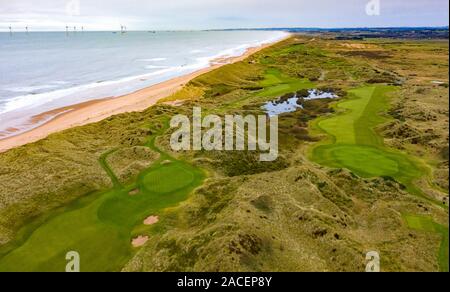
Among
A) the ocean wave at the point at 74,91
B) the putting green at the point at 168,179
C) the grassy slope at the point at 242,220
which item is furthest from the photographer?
the ocean wave at the point at 74,91

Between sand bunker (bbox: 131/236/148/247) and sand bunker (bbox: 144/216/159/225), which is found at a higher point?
sand bunker (bbox: 144/216/159/225)

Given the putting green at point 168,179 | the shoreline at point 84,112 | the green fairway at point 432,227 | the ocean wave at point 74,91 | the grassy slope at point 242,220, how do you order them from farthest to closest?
the ocean wave at point 74,91
the shoreline at point 84,112
the putting green at point 168,179
the green fairway at point 432,227
the grassy slope at point 242,220

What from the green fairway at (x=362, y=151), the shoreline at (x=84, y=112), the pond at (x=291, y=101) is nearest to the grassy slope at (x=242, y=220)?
the green fairway at (x=362, y=151)

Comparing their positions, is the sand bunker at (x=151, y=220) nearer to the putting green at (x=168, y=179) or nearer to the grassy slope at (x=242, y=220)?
the grassy slope at (x=242, y=220)

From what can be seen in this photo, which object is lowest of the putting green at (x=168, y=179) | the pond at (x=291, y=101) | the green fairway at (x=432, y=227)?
the green fairway at (x=432, y=227)

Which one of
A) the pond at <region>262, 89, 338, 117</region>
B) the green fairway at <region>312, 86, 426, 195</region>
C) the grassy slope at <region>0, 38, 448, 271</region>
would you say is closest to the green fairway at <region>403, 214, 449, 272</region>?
the grassy slope at <region>0, 38, 448, 271</region>

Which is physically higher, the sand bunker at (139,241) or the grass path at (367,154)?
the grass path at (367,154)

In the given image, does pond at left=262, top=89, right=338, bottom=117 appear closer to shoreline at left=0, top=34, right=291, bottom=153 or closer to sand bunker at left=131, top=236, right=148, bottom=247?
shoreline at left=0, top=34, right=291, bottom=153
